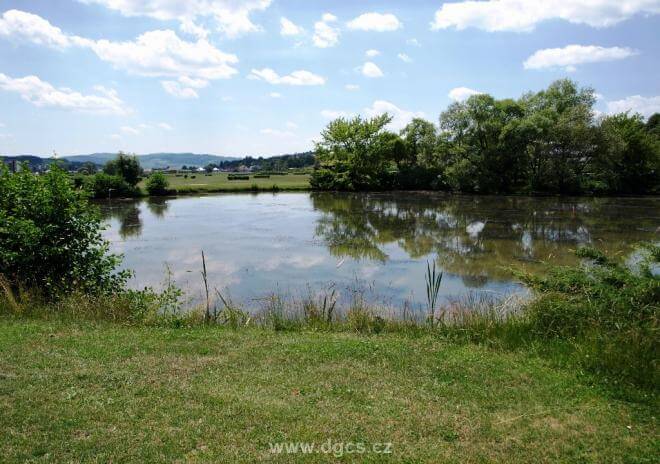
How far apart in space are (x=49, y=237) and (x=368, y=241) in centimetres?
1431

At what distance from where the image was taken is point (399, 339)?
24.0ft

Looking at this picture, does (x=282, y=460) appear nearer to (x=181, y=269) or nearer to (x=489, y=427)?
(x=489, y=427)

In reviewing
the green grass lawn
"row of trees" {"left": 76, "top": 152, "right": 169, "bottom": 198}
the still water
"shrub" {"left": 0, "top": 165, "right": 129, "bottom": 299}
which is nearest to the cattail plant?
the green grass lawn

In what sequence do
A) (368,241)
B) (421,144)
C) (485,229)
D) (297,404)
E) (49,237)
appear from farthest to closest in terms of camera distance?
1. (421,144)
2. (485,229)
3. (368,241)
4. (49,237)
5. (297,404)

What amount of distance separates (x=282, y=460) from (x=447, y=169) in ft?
153

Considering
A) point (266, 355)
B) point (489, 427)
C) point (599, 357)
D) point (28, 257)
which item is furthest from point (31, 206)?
point (599, 357)

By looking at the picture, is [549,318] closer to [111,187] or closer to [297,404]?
[297,404]

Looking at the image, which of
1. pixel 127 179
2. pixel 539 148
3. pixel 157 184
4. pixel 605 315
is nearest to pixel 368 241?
pixel 605 315

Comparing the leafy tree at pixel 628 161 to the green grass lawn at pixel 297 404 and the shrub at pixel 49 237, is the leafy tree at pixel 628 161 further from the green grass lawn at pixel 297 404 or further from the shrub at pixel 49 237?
the shrub at pixel 49 237

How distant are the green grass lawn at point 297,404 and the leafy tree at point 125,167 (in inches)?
1812

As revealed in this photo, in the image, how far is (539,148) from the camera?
146ft

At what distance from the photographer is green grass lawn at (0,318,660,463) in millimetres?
4055

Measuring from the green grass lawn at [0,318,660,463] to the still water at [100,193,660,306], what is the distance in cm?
541

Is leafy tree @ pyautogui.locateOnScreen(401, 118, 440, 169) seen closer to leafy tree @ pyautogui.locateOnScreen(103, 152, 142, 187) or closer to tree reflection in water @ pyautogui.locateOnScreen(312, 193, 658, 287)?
tree reflection in water @ pyautogui.locateOnScreen(312, 193, 658, 287)
